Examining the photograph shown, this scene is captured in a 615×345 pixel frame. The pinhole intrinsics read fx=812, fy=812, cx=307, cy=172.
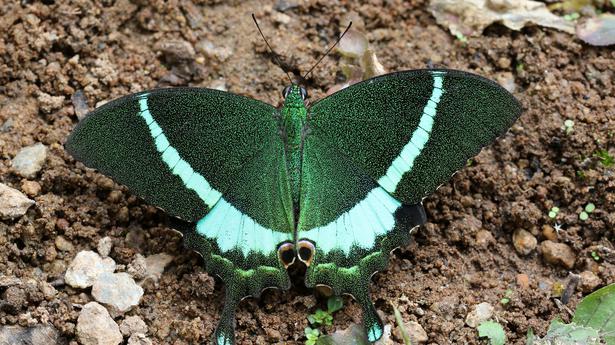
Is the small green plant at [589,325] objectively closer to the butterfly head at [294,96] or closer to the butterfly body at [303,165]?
the butterfly body at [303,165]

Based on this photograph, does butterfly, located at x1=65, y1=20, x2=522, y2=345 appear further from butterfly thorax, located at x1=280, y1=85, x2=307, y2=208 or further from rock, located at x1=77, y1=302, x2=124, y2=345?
rock, located at x1=77, y1=302, x2=124, y2=345

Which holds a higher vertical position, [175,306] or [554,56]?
[554,56]

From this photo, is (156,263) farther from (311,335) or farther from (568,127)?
(568,127)

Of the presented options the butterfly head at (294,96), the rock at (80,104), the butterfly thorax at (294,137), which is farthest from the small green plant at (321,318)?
the rock at (80,104)

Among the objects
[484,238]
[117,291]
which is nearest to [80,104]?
[117,291]

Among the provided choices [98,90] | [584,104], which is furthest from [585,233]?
[98,90]

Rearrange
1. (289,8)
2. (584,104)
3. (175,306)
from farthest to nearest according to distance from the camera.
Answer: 1. (289,8)
2. (584,104)
3. (175,306)

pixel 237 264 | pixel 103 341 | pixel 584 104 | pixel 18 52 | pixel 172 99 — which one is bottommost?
pixel 103 341

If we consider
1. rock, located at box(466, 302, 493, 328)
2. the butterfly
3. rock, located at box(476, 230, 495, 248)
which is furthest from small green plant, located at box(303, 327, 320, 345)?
rock, located at box(476, 230, 495, 248)

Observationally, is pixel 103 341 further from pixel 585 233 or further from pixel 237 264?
pixel 585 233
